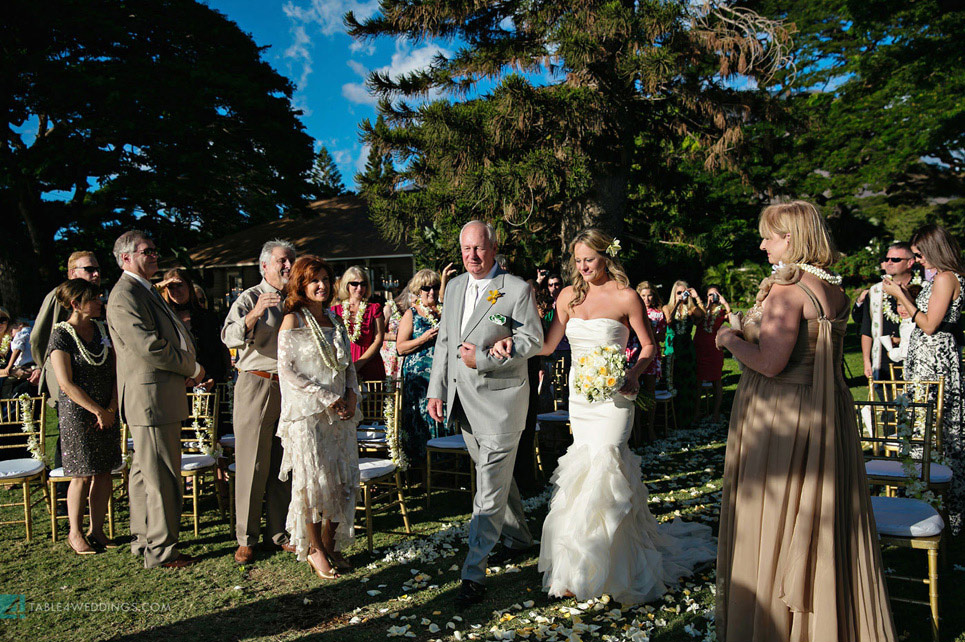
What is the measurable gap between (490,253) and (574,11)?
689 cm

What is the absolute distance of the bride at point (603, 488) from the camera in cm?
398

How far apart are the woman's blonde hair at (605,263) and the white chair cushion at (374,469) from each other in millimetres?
1902

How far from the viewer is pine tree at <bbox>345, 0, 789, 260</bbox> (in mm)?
9180

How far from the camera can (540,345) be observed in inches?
163

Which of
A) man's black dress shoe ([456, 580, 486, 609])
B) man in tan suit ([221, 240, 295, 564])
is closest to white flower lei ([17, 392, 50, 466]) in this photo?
man in tan suit ([221, 240, 295, 564])

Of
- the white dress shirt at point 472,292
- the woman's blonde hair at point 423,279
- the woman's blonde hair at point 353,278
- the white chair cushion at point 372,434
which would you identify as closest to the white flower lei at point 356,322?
the woman's blonde hair at point 353,278

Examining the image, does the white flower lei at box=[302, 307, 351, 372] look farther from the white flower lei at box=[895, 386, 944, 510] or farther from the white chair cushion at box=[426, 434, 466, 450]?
the white flower lei at box=[895, 386, 944, 510]

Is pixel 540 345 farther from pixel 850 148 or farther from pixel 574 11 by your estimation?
pixel 850 148

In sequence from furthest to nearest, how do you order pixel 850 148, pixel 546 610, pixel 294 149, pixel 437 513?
pixel 850 148 → pixel 294 149 → pixel 437 513 → pixel 546 610

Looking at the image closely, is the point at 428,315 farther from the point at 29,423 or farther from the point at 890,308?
the point at 890,308

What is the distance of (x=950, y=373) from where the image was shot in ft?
16.5

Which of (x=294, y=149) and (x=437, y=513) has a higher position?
(x=294, y=149)

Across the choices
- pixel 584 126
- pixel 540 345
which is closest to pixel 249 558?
pixel 540 345

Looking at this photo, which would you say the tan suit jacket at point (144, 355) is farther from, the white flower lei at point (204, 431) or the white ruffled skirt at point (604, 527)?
the white ruffled skirt at point (604, 527)
